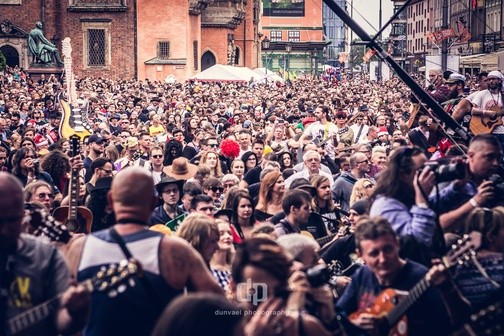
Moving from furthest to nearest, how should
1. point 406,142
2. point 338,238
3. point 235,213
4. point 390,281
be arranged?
point 406,142 → point 235,213 → point 338,238 → point 390,281

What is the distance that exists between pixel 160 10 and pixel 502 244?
2511 inches

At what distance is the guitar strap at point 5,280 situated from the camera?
5.67m

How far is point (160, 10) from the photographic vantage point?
229 feet

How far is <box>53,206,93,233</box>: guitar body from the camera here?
10.0m

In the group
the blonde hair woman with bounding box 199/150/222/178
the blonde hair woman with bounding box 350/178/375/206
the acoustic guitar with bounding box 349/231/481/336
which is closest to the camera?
the acoustic guitar with bounding box 349/231/481/336

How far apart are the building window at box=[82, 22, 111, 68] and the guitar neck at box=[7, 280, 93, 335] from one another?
63351mm

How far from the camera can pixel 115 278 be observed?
220 inches

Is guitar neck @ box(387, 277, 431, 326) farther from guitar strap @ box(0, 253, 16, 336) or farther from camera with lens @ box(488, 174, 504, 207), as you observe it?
guitar strap @ box(0, 253, 16, 336)

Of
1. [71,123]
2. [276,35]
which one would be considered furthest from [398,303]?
[276,35]

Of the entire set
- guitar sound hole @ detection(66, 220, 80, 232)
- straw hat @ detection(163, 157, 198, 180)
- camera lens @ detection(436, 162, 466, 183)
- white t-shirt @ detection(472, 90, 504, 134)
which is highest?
white t-shirt @ detection(472, 90, 504, 134)

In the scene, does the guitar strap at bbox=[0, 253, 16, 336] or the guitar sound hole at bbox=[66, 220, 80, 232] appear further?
the guitar sound hole at bbox=[66, 220, 80, 232]

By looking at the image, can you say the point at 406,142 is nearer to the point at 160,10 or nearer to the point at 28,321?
the point at 28,321

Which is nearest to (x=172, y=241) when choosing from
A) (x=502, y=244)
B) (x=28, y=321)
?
(x=28, y=321)

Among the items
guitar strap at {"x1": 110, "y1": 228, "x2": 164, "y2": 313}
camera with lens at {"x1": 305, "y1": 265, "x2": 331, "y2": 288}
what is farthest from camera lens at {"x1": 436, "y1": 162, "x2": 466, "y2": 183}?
guitar strap at {"x1": 110, "y1": 228, "x2": 164, "y2": 313}
